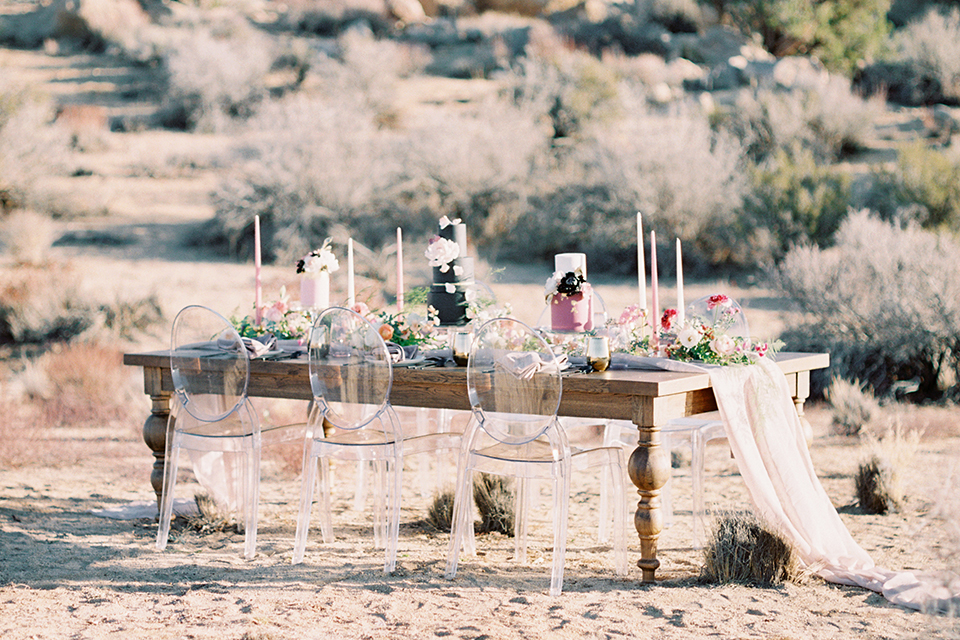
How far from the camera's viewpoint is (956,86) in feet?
56.7

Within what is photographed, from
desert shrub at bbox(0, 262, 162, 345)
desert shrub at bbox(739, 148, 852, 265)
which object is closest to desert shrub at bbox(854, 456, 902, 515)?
desert shrub at bbox(739, 148, 852, 265)

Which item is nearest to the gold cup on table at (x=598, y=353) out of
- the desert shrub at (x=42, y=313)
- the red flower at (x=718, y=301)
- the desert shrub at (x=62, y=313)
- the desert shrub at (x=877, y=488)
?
the red flower at (x=718, y=301)

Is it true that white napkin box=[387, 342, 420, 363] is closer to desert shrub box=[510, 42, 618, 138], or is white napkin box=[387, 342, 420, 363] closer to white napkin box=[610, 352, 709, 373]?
white napkin box=[610, 352, 709, 373]

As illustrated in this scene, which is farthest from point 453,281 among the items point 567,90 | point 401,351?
point 567,90

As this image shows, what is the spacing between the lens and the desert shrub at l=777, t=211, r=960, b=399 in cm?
791

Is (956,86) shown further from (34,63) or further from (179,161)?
(34,63)

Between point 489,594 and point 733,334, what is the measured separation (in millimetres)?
1506

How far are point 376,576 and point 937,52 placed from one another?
1620cm

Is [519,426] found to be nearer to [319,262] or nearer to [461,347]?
[461,347]

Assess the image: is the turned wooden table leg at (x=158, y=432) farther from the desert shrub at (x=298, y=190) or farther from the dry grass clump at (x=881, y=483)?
the desert shrub at (x=298, y=190)

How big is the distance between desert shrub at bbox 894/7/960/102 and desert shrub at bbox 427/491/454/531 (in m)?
15.1

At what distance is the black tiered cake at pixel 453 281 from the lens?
15.3 ft

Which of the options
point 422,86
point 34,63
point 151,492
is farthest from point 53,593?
point 34,63

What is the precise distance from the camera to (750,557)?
405 cm
